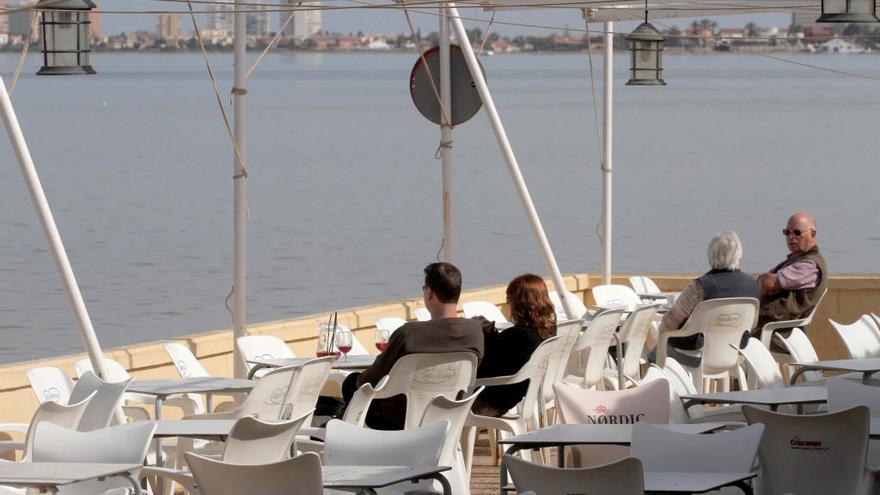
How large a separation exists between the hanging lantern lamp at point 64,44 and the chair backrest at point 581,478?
3353 mm

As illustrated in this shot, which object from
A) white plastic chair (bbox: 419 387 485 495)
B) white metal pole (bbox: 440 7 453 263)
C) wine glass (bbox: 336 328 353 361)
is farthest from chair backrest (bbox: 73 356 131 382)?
white metal pole (bbox: 440 7 453 263)

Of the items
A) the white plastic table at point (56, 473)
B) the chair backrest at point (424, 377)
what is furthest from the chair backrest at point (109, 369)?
the white plastic table at point (56, 473)

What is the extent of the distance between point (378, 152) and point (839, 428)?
56683 mm

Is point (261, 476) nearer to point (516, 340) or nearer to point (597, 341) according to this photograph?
point (516, 340)

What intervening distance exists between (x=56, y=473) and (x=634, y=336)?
4608 millimetres

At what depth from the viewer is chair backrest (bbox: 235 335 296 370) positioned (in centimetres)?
826

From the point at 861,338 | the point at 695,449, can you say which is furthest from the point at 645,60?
the point at 695,449

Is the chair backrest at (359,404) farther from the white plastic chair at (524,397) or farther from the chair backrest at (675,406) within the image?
the chair backrest at (675,406)

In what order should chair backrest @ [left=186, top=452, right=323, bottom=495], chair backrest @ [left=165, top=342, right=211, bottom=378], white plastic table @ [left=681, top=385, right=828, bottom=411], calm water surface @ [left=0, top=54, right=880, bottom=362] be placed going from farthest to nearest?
calm water surface @ [left=0, top=54, right=880, bottom=362]
chair backrest @ [left=165, top=342, right=211, bottom=378]
white plastic table @ [left=681, top=385, right=828, bottom=411]
chair backrest @ [left=186, top=452, right=323, bottom=495]

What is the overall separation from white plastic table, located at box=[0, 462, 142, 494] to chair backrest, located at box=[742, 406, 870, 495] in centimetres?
183

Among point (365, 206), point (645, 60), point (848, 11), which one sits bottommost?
point (365, 206)

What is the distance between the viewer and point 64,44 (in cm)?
755

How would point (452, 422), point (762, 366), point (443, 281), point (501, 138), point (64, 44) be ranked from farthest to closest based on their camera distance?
point (501, 138) < point (762, 366) < point (64, 44) < point (443, 281) < point (452, 422)

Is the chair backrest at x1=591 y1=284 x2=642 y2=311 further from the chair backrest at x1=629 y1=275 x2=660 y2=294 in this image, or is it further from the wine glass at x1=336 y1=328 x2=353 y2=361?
the wine glass at x1=336 y1=328 x2=353 y2=361
